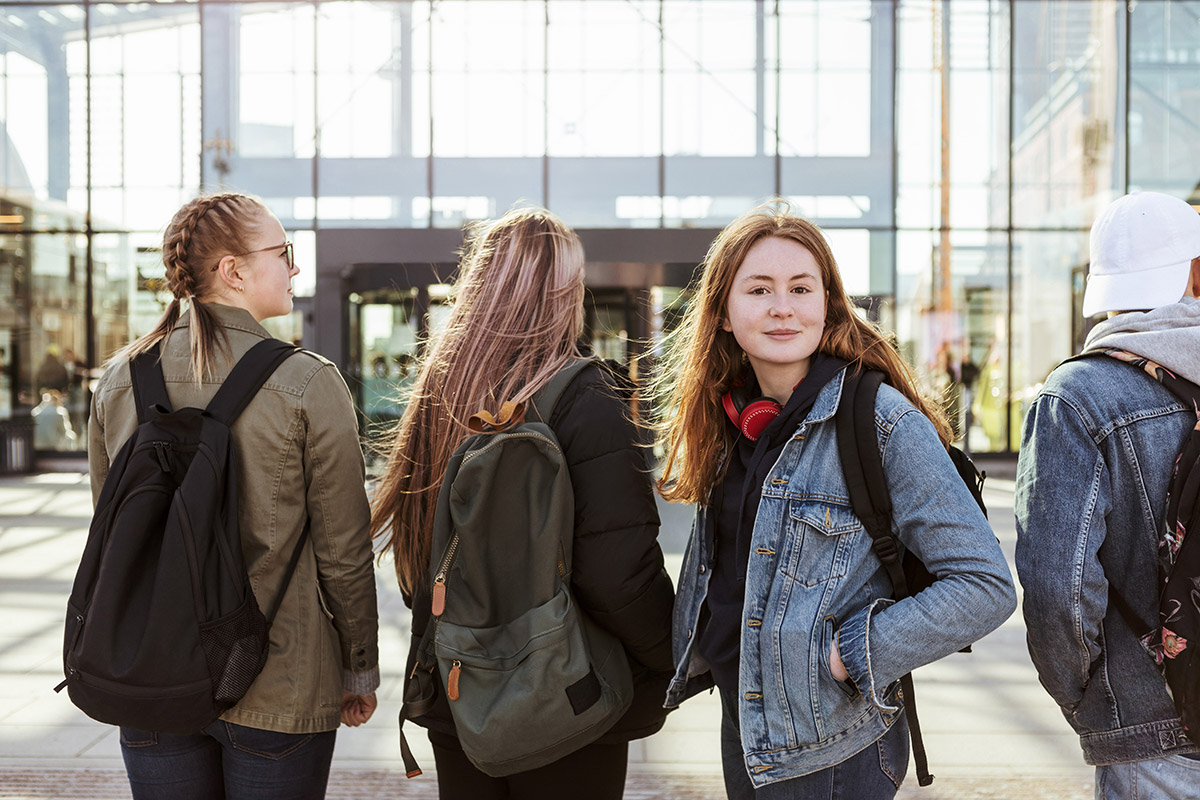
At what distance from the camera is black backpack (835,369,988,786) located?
1.78 meters

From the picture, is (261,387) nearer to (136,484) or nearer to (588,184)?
(136,484)

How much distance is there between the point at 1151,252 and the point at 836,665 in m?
1.03

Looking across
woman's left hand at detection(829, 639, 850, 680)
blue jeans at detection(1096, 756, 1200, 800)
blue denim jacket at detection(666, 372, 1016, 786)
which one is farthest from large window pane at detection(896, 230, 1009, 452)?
woman's left hand at detection(829, 639, 850, 680)

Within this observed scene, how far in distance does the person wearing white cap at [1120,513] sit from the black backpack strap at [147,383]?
1.83 m

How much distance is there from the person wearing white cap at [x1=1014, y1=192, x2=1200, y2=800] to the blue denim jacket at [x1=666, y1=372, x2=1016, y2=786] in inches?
7.3

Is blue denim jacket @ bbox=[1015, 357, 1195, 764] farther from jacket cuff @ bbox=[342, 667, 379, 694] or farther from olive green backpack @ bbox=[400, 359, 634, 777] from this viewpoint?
jacket cuff @ bbox=[342, 667, 379, 694]

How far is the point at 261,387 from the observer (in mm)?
2148

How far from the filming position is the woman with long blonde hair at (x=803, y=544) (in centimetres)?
171

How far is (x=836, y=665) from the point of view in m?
1.74

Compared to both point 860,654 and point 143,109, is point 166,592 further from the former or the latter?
point 143,109

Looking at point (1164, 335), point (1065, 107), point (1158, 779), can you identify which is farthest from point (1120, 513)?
point (1065, 107)

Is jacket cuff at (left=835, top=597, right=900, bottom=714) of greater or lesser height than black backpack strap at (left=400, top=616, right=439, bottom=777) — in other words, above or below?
above

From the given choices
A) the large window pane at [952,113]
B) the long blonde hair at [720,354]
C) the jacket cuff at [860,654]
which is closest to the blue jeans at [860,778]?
the jacket cuff at [860,654]

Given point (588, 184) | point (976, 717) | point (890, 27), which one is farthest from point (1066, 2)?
point (976, 717)
